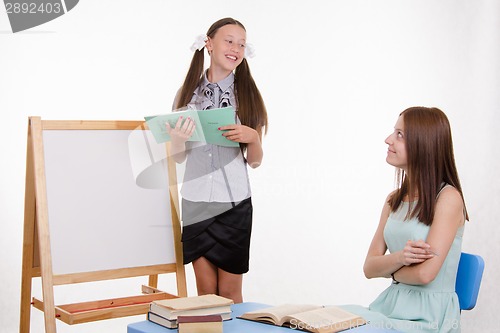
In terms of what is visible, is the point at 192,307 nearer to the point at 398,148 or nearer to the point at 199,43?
the point at 398,148

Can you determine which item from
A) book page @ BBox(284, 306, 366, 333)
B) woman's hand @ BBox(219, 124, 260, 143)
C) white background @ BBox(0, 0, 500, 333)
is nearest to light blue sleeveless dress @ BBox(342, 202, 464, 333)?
book page @ BBox(284, 306, 366, 333)

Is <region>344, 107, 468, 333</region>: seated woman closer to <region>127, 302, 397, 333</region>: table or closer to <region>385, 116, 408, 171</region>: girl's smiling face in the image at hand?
<region>385, 116, 408, 171</region>: girl's smiling face

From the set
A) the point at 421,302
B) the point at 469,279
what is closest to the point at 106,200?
the point at 421,302

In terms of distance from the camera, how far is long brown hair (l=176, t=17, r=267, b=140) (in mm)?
2580

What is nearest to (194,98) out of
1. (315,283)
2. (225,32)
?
(225,32)

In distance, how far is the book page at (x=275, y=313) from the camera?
197 cm

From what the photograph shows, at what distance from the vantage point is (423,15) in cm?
411

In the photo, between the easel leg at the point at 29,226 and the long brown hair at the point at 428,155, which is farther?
A: the easel leg at the point at 29,226

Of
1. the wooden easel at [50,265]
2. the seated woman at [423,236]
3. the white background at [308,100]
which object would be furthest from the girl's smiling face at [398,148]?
the white background at [308,100]

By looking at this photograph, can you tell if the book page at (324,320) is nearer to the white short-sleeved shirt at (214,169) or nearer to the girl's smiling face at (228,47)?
the white short-sleeved shirt at (214,169)

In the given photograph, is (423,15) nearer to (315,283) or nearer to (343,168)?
(343,168)

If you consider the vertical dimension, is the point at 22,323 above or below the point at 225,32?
below

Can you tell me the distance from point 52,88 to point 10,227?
78cm

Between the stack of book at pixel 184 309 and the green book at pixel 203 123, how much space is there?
62cm
